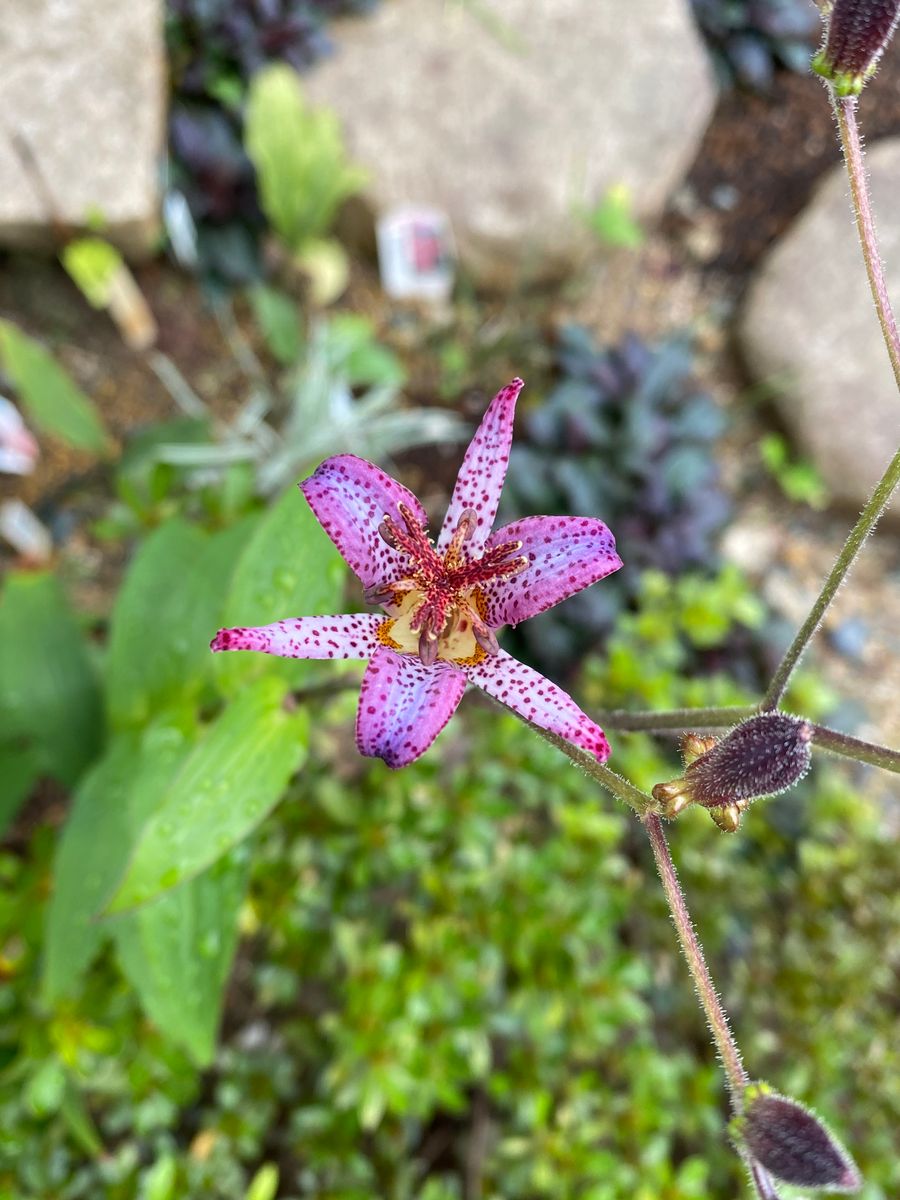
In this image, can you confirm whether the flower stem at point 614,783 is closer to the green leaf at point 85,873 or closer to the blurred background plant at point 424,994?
the blurred background plant at point 424,994

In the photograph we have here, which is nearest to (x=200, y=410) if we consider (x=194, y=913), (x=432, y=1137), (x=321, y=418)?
(x=321, y=418)

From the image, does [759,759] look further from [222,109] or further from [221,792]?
[222,109]

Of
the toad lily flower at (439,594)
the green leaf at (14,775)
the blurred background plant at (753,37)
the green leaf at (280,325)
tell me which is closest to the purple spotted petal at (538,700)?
the toad lily flower at (439,594)

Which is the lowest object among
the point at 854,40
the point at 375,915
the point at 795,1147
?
the point at 375,915

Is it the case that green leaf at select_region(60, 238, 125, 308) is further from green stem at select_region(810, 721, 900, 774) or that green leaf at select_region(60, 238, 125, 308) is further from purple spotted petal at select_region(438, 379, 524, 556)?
green stem at select_region(810, 721, 900, 774)

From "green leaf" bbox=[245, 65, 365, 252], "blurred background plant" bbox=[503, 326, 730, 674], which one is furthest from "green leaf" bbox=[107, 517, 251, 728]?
"green leaf" bbox=[245, 65, 365, 252]

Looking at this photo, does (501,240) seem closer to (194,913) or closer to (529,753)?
(529,753)

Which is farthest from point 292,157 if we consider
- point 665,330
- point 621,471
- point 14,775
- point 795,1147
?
point 795,1147
